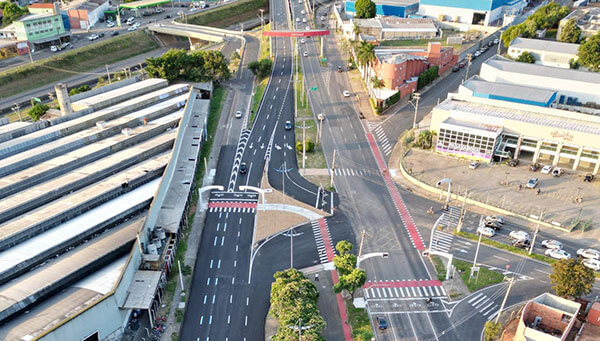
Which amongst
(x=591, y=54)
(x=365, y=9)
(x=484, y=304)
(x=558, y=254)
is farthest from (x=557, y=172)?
(x=365, y=9)

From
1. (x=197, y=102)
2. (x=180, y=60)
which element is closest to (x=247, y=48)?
(x=180, y=60)

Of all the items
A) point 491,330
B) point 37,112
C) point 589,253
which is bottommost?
point 491,330

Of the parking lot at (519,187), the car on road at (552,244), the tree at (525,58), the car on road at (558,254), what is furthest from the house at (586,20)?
the car on road at (558,254)

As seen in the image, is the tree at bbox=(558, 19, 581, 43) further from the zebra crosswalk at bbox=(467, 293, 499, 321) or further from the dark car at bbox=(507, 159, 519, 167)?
the zebra crosswalk at bbox=(467, 293, 499, 321)

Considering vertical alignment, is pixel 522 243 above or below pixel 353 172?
below

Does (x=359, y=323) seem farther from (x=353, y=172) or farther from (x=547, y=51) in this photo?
(x=547, y=51)

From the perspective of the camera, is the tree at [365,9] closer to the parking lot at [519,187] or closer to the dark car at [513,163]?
the parking lot at [519,187]

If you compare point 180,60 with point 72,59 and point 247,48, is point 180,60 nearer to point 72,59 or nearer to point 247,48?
point 247,48
